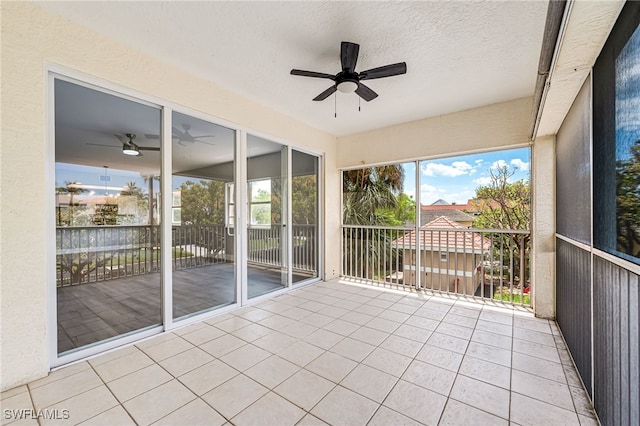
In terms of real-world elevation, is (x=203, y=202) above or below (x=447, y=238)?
above

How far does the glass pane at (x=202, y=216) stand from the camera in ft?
9.31

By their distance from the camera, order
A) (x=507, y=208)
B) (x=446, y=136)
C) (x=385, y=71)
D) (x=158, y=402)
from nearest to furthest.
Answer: (x=158, y=402)
(x=385, y=71)
(x=507, y=208)
(x=446, y=136)

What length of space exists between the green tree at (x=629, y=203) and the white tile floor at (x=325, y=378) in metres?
1.15

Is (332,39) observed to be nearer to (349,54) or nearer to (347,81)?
(349,54)

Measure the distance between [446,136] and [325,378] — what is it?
3590 millimetres

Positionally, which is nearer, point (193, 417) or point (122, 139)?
point (193, 417)

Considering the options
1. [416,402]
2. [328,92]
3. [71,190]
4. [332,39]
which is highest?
[332,39]

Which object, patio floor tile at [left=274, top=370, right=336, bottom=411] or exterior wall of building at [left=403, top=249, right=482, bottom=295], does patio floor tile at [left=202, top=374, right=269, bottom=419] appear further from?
exterior wall of building at [left=403, top=249, right=482, bottom=295]

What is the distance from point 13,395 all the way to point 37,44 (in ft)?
8.04

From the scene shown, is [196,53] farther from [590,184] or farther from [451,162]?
[451,162]

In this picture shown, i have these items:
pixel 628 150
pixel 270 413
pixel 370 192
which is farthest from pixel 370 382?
pixel 370 192

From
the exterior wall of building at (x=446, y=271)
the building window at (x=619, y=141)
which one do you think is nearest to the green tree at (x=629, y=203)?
the building window at (x=619, y=141)

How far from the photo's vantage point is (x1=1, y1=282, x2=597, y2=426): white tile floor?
1.59 m

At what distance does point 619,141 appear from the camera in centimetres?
128
